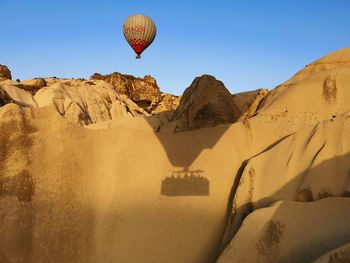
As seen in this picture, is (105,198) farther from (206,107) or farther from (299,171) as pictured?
(299,171)

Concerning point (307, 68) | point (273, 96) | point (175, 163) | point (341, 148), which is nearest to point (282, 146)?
point (341, 148)

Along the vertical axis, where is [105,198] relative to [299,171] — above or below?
below

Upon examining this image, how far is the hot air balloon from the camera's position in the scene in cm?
1609

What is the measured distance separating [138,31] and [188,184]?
8689mm

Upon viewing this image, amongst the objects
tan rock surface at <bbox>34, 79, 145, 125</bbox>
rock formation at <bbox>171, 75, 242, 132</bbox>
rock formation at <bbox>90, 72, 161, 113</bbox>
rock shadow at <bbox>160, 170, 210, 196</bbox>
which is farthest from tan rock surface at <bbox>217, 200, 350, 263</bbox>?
rock formation at <bbox>90, 72, 161, 113</bbox>

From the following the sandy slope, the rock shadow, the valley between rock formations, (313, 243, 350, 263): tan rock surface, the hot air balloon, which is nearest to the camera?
(313, 243, 350, 263): tan rock surface

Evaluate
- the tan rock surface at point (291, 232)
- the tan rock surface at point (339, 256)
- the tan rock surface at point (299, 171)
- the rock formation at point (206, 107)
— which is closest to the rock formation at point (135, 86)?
the rock formation at point (206, 107)

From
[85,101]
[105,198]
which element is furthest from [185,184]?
[85,101]

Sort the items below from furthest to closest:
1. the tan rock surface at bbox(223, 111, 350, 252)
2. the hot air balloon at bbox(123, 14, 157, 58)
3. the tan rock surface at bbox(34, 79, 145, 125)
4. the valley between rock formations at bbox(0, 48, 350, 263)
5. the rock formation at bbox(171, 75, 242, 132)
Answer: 1. the tan rock surface at bbox(34, 79, 145, 125)
2. the hot air balloon at bbox(123, 14, 157, 58)
3. the rock formation at bbox(171, 75, 242, 132)
4. the tan rock surface at bbox(223, 111, 350, 252)
5. the valley between rock formations at bbox(0, 48, 350, 263)

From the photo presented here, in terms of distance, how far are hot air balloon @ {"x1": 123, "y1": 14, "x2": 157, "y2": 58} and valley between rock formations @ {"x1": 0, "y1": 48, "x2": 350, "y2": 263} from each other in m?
6.15

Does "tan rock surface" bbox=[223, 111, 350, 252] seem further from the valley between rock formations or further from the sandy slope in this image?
the sandy slope

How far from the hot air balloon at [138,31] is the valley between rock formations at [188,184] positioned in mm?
6150

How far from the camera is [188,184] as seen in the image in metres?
9.11

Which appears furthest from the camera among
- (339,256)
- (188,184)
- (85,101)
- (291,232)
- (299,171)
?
(85,101)
